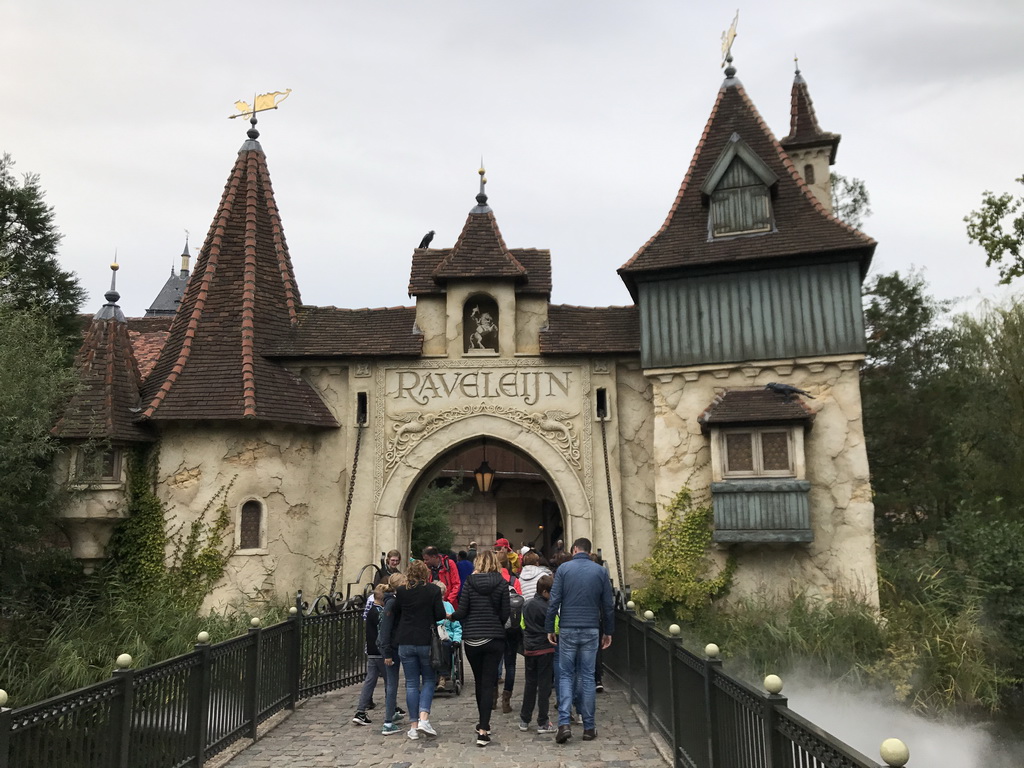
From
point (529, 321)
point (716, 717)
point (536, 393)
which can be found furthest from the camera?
point (529, 321)

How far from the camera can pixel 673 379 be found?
14531mm

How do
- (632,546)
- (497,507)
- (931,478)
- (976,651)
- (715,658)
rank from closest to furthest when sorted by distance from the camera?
1. (715,658)
2. (976,651)
3. (632,546)
4. (931,478)
5. (497,507)

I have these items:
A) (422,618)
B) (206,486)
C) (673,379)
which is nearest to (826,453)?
(673,379)

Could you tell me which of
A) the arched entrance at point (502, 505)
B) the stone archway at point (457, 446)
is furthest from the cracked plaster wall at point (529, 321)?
the arched entrance at point (502, 505)

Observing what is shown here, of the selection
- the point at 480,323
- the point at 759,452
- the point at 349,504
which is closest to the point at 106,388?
the point at 349,504

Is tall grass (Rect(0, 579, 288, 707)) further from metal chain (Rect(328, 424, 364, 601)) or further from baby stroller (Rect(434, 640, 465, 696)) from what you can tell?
baby stroller (Rect(434, 640, 465, 696))

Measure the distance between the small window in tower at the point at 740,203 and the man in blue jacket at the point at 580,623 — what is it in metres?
9.10

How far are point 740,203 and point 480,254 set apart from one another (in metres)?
4.92

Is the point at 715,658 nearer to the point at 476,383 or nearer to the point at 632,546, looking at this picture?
the point at 632,546

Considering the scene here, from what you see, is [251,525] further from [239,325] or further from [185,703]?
[185,703]

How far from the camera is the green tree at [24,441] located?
11.8 m

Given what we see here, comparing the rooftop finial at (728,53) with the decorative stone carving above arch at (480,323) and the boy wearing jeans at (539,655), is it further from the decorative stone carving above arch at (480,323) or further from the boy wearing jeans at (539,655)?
the boy wearing jeans at (539,655)

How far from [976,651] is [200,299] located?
14555 millimetres

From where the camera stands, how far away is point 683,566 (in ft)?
44.3
